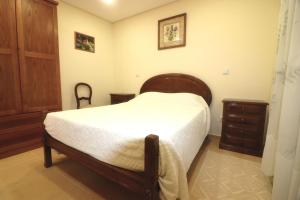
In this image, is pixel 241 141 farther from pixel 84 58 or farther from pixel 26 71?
pixel 84 58

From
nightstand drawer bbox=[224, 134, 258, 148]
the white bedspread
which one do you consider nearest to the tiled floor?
nightstand drawer bbox=[224, 134, 258, 148]

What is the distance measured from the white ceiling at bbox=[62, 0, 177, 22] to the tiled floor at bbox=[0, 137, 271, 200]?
3030mm

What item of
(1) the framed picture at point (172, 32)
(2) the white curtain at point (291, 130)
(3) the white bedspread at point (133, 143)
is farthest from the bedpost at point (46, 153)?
(1) the framed picture at point (172, 32)

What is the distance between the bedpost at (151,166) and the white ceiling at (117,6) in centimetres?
315

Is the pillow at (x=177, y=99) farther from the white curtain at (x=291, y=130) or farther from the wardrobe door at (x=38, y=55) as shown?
the wardrobe door at (x=38, y=55)

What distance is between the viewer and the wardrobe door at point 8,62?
84.8 inches

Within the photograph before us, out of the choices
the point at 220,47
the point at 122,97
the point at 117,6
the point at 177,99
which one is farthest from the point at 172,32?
the point at 122,97

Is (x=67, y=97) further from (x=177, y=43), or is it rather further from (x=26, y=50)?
(x=177, y=43)

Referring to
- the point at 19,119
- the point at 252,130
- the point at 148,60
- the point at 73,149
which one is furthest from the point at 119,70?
the point at 252,130

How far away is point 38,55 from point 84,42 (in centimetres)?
126

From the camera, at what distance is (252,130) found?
7.50 feet

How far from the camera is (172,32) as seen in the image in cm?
328

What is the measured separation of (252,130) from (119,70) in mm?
3350

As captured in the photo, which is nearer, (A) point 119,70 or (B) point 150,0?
(B) point 150,0
